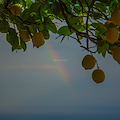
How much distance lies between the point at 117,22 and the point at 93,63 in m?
0.35


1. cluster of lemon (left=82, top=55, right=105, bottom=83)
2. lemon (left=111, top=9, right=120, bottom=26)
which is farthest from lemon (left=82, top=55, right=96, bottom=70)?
lemon (left=111, top=9, right=120, bottom=26)

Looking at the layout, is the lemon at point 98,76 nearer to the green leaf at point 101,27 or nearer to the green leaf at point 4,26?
the green leaf at point 101,27

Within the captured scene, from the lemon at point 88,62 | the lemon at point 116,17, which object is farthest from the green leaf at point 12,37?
the lemon at point 116,17

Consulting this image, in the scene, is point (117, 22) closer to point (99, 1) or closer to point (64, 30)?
point (64, 30)

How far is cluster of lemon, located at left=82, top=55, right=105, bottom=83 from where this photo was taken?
4.49ft

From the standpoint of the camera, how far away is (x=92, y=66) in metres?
1.37

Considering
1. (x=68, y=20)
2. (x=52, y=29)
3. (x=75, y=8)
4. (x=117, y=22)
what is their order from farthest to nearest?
(x=75, y=8) → (x=52, y=29) → (x=68, y=20) → (x=117, y=22)

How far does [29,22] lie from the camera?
1365mm

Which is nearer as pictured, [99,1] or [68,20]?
[68,20]

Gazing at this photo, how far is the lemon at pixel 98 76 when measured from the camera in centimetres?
142

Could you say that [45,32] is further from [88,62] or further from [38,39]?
[88,62]

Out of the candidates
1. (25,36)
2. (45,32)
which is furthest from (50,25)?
(25,36)

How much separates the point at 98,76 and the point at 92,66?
0.30 ft

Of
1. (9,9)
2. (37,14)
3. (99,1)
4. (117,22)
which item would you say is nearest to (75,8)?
(99,1)
